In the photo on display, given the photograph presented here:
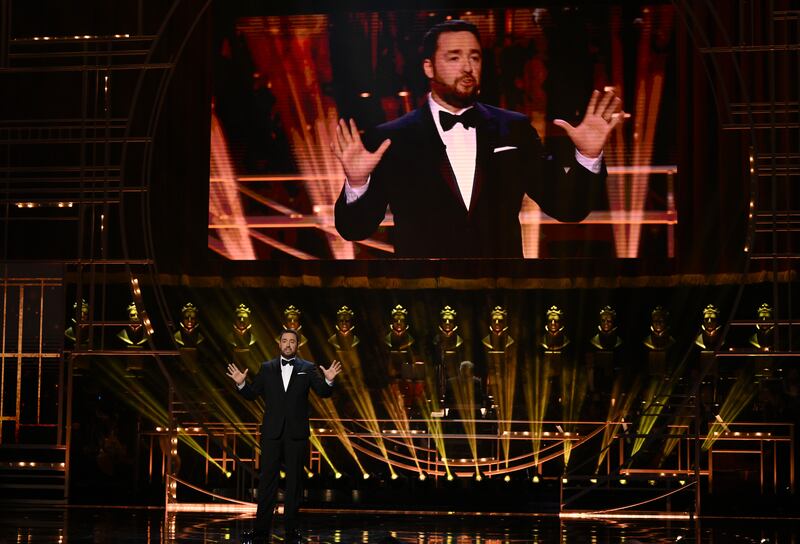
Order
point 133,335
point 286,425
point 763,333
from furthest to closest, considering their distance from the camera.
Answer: point 133,335 → point 763,333 → point 286,425

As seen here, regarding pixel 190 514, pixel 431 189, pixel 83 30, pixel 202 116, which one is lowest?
pixel 190 514

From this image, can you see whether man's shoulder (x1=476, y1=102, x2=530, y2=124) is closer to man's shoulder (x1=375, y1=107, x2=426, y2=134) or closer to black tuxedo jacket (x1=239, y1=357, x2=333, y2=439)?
man's shoulder (x1=375, y1=107, x2=426, y2=134)

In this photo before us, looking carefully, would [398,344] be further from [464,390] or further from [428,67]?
[428,67]

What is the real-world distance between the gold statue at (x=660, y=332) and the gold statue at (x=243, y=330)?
12.7 ft

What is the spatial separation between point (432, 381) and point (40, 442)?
3.60m

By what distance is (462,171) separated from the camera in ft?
37.0

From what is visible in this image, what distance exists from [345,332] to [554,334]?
2012mm

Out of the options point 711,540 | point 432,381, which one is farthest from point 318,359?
point 711,540

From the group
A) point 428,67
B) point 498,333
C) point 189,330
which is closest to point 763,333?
point 498,333

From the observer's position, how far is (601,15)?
11.1 m

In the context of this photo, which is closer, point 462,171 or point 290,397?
point 290,397

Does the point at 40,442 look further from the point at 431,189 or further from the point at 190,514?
the point at 431,189

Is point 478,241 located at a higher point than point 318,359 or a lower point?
higher

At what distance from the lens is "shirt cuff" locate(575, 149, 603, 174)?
11.1m
